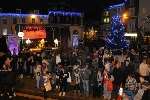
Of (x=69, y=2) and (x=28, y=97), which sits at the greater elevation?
(x=69, y=2)

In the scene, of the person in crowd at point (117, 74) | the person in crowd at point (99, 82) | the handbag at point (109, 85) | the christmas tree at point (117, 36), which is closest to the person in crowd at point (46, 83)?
the person in crowd at point (99, 82)

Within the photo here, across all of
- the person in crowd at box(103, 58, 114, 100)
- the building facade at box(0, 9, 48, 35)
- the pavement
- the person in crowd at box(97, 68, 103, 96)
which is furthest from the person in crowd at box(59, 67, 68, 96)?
the building facade at box(0, 9, 48, 35)

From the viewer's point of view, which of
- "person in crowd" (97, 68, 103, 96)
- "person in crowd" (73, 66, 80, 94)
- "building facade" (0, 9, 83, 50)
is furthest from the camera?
"building facade" (0, 9, 83, 50)

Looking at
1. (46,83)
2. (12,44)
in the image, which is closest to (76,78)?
(46,83)

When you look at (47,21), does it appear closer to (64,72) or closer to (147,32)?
(147,32)

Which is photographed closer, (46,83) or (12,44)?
(46,83)

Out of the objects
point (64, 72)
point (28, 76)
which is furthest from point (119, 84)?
point (28, 76)

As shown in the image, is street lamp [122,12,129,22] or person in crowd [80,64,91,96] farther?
street lamp [122,12,129,22]

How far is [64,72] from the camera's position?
75.5ft

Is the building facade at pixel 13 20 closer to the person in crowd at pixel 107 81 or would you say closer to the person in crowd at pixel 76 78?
the person in crowd at pixel 76 78

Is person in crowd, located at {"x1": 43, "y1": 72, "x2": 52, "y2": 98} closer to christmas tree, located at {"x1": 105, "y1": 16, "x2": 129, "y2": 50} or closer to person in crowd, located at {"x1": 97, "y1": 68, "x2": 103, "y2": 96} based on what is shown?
person in crowd, located at {"x1": 97, "y1": 68, "x2": 103, "y2": 96}

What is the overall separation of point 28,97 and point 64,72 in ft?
8.16

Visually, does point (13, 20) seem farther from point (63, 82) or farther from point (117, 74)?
point (117, 74)

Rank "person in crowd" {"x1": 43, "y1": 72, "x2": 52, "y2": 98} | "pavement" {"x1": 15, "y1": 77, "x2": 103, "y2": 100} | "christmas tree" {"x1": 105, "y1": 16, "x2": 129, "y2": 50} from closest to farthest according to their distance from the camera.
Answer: "pavement" {"x1": 15, "y1": 77, "x2": 103, "y2": 100}
"person in crowd" {"x1": 43, "y1": 72, "x2": 52, "y2": 98}
"christmas tree" {"x1": 105, "y1": 16, "x2": 129, "y2": 50}
